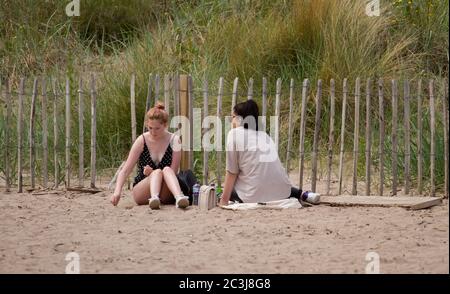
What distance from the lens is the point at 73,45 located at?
36.5 feet

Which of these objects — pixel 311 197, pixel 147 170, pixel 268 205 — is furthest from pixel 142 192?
pixel 311 197

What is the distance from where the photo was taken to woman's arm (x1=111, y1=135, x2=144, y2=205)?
23.0ft

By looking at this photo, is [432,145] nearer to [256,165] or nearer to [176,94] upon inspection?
[256,165]

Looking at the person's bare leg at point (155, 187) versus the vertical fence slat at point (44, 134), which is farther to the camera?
the vertical fence slat at point (44, 134)

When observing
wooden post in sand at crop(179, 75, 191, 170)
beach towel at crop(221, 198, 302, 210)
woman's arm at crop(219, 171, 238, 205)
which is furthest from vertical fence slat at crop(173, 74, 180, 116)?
beach towel at crop(221, 198, 302, 210)

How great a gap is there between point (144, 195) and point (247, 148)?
855mm

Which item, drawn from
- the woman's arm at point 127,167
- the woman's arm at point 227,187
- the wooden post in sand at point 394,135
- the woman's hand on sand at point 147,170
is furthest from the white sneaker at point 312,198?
the woman's arm at point 127,167

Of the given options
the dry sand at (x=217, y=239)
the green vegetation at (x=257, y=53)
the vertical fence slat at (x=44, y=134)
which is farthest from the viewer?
the green vegetation at (x=257, y=53)

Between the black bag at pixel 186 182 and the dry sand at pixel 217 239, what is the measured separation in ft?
0.75

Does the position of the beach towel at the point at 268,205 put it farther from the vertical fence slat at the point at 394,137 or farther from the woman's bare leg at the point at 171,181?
the vertical fence slat at the point at 394,137

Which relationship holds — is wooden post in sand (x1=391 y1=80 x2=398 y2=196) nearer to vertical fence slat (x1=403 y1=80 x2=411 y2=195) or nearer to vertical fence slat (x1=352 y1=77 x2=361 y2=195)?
vertical fence slat (x1=403 y1=80 x2=411 y2=195)

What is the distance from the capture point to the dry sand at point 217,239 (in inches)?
204
